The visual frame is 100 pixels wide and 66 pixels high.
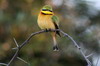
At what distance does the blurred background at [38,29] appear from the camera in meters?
5.14

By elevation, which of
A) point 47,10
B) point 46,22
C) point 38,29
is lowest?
point 38,29

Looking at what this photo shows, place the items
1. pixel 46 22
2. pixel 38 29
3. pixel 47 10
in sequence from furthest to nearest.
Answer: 1. pixel 38 29
2. pixel 46 22
3. pixel 47 10

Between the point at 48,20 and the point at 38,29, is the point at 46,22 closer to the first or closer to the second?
the point at 48,20

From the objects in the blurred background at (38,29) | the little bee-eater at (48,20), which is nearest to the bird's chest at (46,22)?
the little bee-eater at (48,20)

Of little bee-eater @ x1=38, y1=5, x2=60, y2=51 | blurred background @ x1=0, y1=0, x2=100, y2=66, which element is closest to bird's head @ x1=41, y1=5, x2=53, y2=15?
little bee-eater @ x1=38, y1=5, x2=60, y2=51

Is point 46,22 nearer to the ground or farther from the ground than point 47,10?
nearer to the ground

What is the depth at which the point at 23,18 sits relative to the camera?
16.6 ft

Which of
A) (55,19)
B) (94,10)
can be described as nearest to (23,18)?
(94,10)

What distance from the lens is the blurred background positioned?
16.9ft

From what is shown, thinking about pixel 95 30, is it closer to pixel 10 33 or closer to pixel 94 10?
pixel 94 10

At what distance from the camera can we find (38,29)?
16.7 ft

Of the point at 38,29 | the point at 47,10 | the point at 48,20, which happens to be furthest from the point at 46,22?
the point at 38,29

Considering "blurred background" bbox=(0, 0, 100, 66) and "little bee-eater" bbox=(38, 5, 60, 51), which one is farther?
"blurred background" bbox=(0, 0, 100, 66)

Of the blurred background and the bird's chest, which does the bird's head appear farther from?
the blurred background
